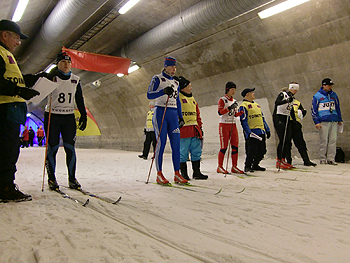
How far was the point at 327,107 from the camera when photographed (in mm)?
6270

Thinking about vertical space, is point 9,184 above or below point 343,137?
below

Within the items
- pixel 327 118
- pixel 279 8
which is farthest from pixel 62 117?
pixel 327 118

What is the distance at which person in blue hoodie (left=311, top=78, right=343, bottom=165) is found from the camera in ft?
20.5

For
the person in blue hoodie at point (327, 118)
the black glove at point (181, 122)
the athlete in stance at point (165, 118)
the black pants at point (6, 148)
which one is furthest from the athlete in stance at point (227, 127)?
the black pants at point (6, 148)

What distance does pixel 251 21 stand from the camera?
23.9 ft

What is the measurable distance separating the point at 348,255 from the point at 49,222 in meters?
1.91

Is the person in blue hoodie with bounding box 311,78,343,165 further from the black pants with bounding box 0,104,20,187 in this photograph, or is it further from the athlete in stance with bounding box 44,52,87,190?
the black pants with bounding box 0,104,20,187

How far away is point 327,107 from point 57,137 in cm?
593

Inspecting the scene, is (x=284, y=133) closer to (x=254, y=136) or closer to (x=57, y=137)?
(x=254, y=136)

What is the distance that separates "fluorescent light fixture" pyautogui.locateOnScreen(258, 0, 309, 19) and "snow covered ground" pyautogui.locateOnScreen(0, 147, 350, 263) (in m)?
4.62

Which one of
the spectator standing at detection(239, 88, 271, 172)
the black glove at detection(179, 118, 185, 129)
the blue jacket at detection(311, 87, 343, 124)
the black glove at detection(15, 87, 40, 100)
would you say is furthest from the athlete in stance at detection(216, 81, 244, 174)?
the black glove at detection(15, 87, 40, 100)

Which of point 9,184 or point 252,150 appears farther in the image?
point 252,150

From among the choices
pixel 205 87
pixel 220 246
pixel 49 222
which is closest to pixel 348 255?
pixel 220 246

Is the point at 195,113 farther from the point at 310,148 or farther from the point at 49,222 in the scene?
the point at 310,148
